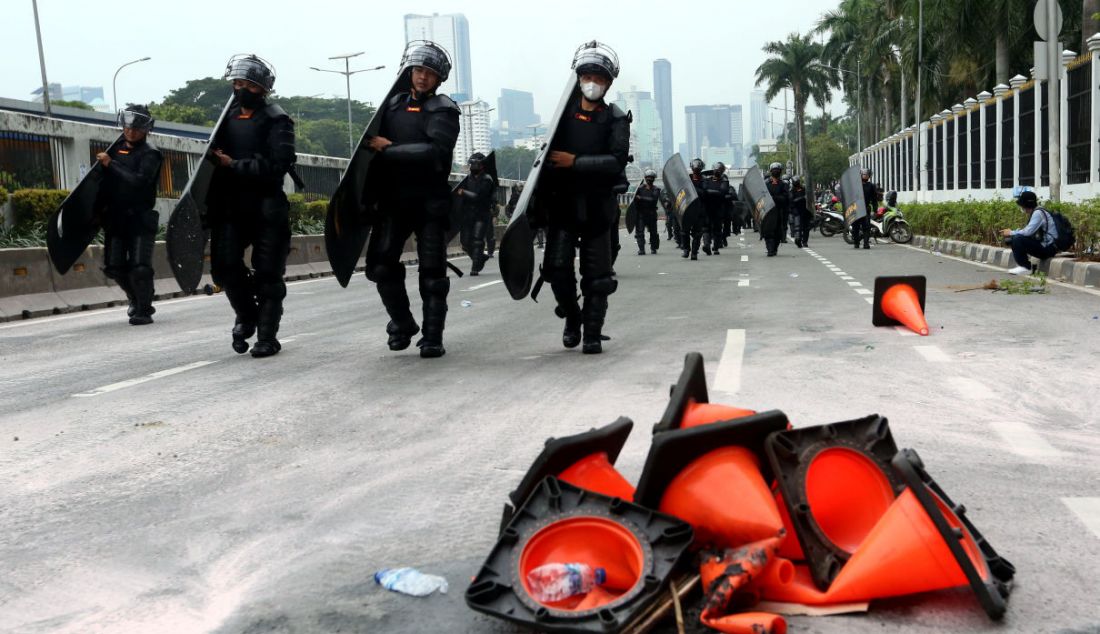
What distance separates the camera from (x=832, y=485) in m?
3.22

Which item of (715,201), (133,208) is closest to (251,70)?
(133,208)

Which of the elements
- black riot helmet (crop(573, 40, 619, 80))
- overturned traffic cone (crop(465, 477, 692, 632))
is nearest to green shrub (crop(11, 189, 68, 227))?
black riot helmet (crop(573, 40, 619, 80))

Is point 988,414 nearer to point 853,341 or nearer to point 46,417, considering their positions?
point 853,341

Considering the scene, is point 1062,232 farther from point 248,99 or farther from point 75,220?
point 75,220

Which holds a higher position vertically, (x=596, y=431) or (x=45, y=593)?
(x=596, y=431)

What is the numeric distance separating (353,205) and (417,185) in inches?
19.4

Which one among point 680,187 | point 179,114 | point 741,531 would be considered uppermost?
point 179,114

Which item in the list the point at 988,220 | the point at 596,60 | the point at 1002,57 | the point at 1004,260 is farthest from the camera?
the point at 1002,57

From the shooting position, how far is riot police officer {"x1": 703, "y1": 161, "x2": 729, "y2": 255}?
23859 millimetres

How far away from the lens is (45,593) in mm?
3301

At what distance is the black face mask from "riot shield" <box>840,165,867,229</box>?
1925cm

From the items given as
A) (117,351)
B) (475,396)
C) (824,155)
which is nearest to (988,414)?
(475,396)

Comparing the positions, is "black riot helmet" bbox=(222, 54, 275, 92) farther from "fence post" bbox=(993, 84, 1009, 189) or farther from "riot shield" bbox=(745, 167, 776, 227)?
"fence post" bbox=(993, 84, 1009, 189)

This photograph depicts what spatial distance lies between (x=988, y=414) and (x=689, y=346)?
300 centimetres
